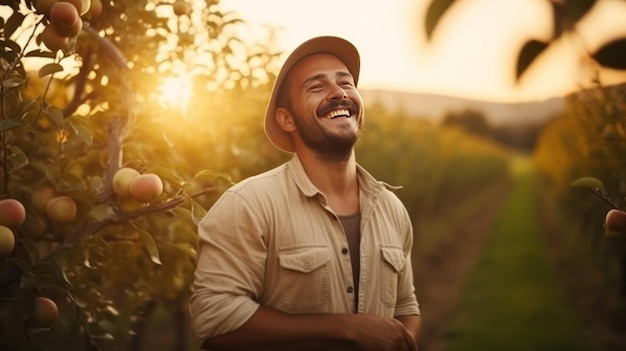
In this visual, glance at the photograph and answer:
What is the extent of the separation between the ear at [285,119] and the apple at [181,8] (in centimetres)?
67

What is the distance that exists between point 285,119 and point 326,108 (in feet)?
0.62

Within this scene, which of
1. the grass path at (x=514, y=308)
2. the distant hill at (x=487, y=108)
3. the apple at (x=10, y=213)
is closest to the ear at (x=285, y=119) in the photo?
the apple at (x=10, y=213)

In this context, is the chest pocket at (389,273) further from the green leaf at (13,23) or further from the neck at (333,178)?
A: the green leaf at (13,23)

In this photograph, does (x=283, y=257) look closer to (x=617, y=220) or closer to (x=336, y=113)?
(x=336, y=113)

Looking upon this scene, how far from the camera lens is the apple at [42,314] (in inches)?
80.2

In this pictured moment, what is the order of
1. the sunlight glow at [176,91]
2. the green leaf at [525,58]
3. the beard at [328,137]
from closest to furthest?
the beard at [328,137], the sunlight glow at [176,91], the green leaf at [525,58]

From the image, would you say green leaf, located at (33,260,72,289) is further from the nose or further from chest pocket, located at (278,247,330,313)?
the nose

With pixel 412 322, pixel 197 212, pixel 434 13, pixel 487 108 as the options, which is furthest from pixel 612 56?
pixel 487 108

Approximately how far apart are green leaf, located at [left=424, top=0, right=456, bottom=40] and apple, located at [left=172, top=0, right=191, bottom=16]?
583cm

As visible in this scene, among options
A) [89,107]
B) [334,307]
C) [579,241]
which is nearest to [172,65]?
[89,107]

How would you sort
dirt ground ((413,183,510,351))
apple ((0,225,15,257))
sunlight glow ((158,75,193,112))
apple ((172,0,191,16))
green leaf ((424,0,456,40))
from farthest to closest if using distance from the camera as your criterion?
dirt ground ((413,183,510,351))
green leaf ((424,0,456,40))
sunlight glow ((158,75,193,112))
apple ((172,0,191,16))
apple ((0,225,15,257))

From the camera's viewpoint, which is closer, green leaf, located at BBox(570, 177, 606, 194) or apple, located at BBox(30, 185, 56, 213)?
green leaf, located at BBox(570, 177, 606, 194)

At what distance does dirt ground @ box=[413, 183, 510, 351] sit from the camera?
28.0ft

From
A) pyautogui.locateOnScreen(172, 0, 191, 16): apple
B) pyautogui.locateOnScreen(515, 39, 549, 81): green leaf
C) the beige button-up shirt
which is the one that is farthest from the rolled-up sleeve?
pyautogui.locateOnScreen(515, 39, 549, 81): green leaf
